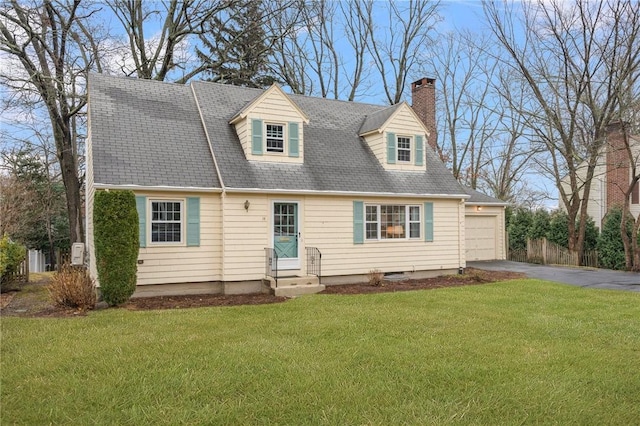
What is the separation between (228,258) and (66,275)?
11.8 ft

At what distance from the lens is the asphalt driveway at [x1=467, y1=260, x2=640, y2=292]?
12.0m

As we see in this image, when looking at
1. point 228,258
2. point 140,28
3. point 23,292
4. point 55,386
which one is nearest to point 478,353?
point 55,386

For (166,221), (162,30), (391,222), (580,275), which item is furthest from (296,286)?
(162,30)

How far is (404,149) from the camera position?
14.5 metres

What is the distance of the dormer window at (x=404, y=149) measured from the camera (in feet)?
47.3

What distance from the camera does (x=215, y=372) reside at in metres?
4.94

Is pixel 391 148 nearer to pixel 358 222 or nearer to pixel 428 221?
pixel 428 221

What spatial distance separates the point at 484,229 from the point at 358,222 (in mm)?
9129

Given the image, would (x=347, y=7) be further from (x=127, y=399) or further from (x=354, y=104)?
(x=127, y=399)

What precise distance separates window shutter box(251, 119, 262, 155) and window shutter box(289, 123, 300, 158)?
3.01 feet

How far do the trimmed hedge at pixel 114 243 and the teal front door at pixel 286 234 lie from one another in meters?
3.88

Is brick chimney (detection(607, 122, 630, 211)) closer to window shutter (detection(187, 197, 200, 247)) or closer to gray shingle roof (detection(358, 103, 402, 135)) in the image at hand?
gray shingle roof (detection(358, 103, 402, 135))

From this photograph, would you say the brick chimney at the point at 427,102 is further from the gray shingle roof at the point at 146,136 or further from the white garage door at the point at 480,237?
the gray shingle roof at the point at 146,136

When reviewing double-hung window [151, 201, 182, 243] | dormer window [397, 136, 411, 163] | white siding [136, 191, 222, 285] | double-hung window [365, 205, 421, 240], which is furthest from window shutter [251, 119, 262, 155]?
dormer window [397, 136, 411, 163]
